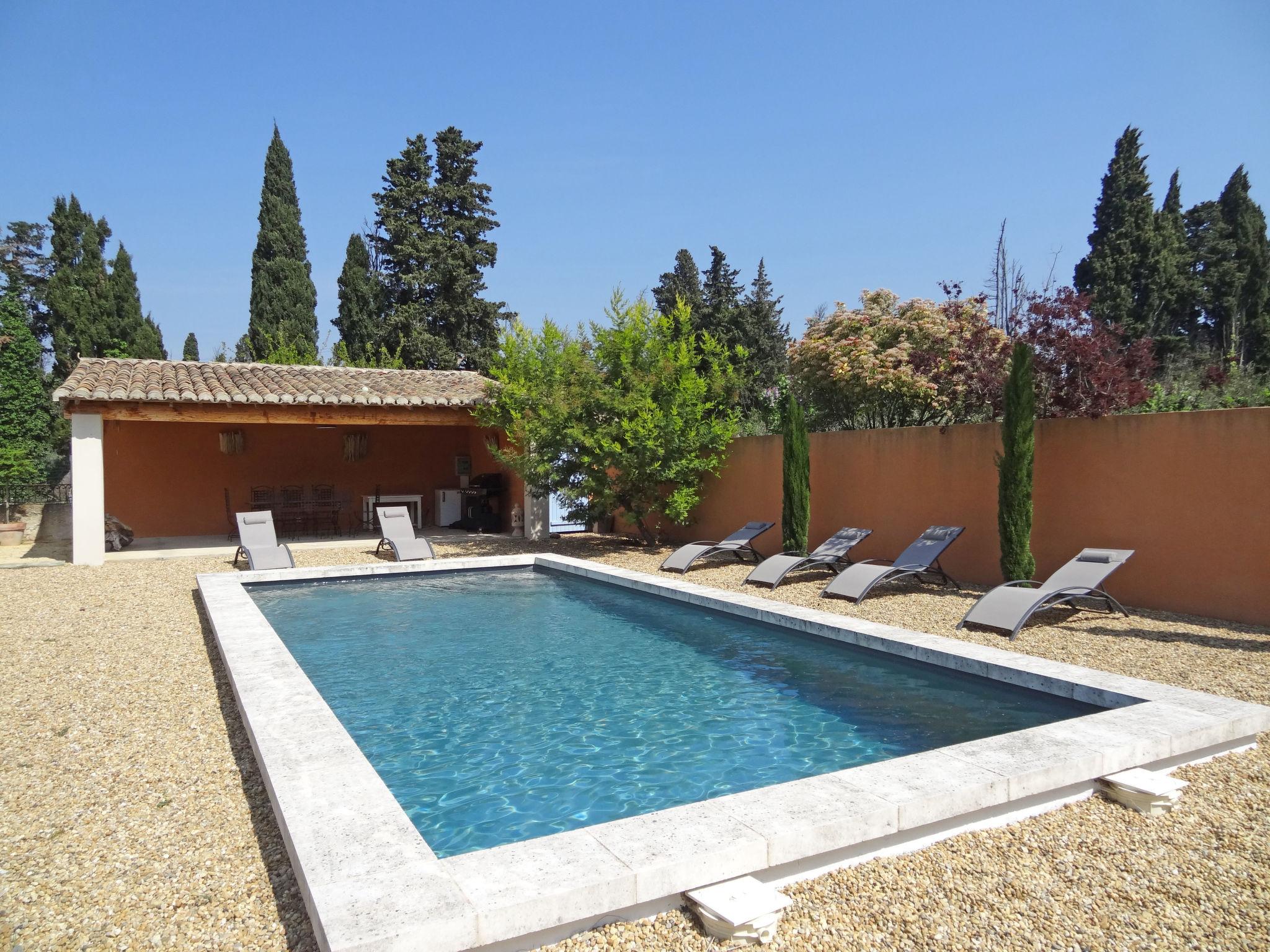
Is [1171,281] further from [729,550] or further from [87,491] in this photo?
[87,491]

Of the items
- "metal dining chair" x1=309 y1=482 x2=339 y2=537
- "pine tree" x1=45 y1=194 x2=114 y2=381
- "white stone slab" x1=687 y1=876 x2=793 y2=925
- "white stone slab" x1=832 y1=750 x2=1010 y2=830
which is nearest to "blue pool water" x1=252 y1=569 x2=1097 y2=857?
"white stone slab" x1=832 y1=750 x2=1010 y2=830

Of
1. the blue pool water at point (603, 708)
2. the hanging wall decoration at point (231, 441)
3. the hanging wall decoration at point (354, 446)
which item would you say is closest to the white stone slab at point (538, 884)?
the blue pool water at point (603, 708)

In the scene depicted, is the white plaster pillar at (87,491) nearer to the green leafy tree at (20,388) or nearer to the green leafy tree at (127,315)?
the green leafy tree at (20,388)

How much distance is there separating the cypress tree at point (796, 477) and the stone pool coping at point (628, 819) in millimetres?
6299

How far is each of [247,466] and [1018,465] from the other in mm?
16140

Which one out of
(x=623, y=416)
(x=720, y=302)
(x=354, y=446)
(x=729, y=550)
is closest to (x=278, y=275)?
(x=354, y=446)

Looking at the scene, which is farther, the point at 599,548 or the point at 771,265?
the point at 771,265

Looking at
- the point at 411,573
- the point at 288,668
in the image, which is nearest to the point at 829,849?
the point at 288,668

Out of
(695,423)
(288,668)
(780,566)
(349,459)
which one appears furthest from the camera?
(349,459)

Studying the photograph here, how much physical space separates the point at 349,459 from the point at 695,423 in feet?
31.8

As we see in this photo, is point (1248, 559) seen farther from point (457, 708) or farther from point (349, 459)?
point (349, 459)

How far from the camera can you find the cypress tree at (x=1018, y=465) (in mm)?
8727

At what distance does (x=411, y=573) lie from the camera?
12.3 meters

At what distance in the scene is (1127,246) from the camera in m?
26.0
